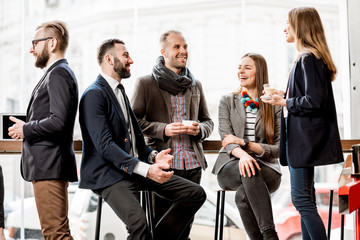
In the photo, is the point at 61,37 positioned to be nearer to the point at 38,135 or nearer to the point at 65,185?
the point at 38,135

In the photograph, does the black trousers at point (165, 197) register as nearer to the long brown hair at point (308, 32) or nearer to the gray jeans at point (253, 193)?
the gray jeans at point (253, 193)

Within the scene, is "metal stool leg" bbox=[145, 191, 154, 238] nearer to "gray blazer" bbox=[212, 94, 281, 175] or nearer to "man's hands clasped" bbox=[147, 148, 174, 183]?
"man's hands clasped" bbox=[147, 148, 174, 183]

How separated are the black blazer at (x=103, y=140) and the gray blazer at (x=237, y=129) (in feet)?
2.69

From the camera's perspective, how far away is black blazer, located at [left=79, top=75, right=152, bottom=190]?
2.97 meters

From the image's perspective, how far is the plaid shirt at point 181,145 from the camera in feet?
11.7

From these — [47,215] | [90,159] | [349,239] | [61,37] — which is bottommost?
[349,239]

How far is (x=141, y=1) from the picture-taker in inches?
199

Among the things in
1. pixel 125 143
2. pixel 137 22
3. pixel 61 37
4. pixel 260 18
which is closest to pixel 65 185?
pixel 125 143

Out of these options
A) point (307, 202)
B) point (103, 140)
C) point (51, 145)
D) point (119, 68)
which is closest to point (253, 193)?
point (307, 202)

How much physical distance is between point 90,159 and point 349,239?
270 cm

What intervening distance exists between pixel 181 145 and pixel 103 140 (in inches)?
30.8

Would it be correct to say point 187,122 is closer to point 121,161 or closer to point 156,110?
point 156,110

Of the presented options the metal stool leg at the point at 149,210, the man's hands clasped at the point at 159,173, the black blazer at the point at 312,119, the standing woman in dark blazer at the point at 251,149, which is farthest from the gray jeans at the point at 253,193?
the man's hands clasped at the point at 159,173

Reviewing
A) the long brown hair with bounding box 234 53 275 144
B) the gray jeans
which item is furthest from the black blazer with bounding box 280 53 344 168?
the long brown hair with bounding box 234 53 275 144
